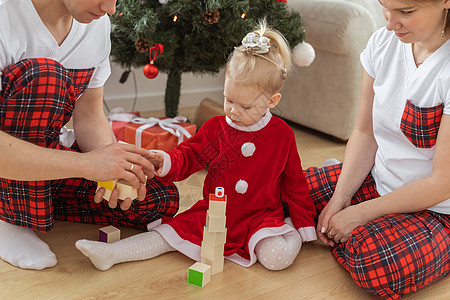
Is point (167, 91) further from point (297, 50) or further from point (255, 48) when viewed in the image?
point (255, 48)

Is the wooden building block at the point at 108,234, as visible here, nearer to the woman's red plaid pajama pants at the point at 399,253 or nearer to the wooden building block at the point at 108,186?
the wooden building block at the point at 108,186

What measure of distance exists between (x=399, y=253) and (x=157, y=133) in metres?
1.03

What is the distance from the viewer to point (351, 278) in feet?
4.60

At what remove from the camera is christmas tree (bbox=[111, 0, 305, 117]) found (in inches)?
73.6

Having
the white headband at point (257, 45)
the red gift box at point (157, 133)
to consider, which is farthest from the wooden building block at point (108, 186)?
the red gift box at point (157, 133)

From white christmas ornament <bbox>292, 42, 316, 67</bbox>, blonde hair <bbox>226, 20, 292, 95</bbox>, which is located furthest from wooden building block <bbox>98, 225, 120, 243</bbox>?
white christmas ornament <bbox>292, 42, 316, 67</bbox>

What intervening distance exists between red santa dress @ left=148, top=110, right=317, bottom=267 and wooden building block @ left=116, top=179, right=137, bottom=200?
12cm

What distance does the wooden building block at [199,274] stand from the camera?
4.22 ft

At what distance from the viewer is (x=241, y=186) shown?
143 centimetres

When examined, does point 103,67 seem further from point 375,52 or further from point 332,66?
point 332,66

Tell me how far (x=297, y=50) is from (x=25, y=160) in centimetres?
124

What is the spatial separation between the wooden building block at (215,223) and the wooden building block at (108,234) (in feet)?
0.99

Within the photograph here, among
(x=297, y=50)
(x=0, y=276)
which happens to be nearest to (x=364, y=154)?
(x=297, y=50)

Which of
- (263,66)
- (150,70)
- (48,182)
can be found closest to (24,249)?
(48,182)
